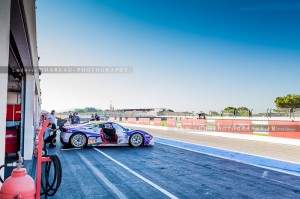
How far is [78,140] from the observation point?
512 inches

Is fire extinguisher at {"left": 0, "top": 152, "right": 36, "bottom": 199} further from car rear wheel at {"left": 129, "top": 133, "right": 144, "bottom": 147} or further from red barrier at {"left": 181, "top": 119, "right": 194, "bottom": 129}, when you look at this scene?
red barrier at {"left": 181, "top": 119, "right": 194, "bottom": 129}

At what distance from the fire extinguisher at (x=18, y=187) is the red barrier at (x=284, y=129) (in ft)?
48.8

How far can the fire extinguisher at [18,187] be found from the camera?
11.2 ft

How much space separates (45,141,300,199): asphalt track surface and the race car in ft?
9.87

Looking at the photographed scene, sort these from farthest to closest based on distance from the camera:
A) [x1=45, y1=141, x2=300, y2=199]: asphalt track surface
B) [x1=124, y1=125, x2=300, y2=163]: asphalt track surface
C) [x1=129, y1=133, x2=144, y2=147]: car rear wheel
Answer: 1. [x1=129, y1=133, x2=144, y2=147]: car rear wheel
2. [x1=124, y1=125, x2=300, y2=163]: asphalt track surface
3. [x1=45, y1=141, x2=300, y2=199]: asphalt track surface

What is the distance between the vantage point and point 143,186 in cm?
623

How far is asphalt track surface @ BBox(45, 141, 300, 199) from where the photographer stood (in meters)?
5.75

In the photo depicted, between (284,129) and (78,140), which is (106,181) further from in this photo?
(284,129)

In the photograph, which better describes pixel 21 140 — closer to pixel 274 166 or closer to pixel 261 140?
pixel 274 166

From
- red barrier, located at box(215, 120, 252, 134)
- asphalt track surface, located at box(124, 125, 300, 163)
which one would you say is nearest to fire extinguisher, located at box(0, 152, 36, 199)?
asphalt track surface, located at box(124, 125, 300, 163)

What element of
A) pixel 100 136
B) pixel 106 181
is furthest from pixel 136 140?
pixel 106 181

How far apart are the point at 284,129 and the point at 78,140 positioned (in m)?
11.4

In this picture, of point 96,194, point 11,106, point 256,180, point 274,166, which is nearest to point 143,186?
point 96,194

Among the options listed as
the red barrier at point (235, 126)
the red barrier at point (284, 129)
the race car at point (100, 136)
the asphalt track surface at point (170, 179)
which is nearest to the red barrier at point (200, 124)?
the red barrier at point (235, 126)
